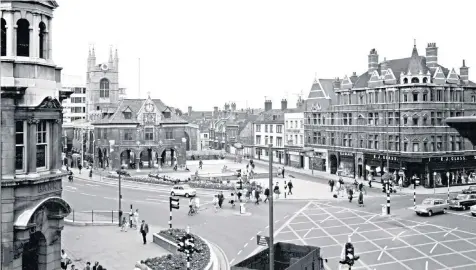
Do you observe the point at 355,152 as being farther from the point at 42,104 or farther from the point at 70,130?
the point at 70,130

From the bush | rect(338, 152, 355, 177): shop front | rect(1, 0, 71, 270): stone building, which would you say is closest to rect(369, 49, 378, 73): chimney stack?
rect(338, 152, 355, 177): shop front

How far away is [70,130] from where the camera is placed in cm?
10062

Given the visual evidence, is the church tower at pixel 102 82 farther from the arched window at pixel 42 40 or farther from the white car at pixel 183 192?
the arched window at pixel 42 40

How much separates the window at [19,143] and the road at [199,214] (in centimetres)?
1129

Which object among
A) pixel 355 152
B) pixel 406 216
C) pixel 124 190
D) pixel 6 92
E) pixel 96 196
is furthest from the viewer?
pixel 355 152

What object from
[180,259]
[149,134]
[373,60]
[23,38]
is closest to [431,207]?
[180,259]

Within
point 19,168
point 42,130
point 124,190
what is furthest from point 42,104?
point 124,190

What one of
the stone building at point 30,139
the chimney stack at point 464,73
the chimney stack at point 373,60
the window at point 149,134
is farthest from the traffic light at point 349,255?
the window at point 149,134

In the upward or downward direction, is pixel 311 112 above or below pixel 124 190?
above

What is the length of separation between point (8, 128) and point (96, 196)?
29049 millimetres

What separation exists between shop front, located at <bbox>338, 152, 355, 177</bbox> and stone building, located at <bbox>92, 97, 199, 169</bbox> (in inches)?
867

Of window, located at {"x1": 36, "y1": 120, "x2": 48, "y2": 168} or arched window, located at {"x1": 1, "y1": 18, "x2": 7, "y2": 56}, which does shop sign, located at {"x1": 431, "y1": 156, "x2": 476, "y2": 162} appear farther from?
arched window, located at {"x1": 1, "y1": 18, "x2": 7, "y2": 56}

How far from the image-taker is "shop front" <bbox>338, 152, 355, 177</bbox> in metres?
61.7

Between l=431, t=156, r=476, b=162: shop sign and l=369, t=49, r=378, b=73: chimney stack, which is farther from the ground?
l=369, t=49, r=378, b=73: chimney stack
